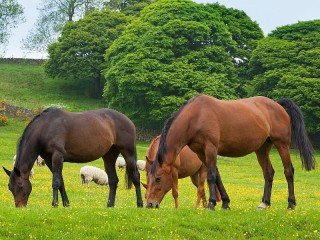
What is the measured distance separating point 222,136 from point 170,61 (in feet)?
162

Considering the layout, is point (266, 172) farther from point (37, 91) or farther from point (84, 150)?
point (37, 91)

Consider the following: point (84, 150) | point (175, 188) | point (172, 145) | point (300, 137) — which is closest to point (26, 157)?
point (84, 150)

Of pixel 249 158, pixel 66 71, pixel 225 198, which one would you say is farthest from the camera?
pixel 66 71

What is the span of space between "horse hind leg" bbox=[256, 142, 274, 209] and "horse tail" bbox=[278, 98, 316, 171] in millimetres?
891

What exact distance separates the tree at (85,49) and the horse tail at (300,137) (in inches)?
2444

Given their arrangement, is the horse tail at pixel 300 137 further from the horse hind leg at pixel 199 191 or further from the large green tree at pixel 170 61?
the large green tree at pixel 170 61

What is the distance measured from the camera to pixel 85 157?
17.5m

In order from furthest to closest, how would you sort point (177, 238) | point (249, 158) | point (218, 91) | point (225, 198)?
point (218, 91), point (249, 158), point (225, 198), point (177, 238)

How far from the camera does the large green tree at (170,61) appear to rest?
202 ft

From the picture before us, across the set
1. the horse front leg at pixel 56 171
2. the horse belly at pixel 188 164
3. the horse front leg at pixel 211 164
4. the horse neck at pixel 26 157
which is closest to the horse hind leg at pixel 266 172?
the horse front leg at pixel 211 164

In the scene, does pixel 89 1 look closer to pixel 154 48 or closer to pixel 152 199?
pixel 154 48

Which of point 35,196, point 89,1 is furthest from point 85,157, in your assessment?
point 89,1

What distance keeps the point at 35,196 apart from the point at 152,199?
31.9ft

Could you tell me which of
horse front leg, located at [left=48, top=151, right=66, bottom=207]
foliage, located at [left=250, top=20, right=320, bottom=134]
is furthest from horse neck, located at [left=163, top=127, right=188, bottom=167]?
foliage, located at [left=250, top=20, right=320, bottom=134]
